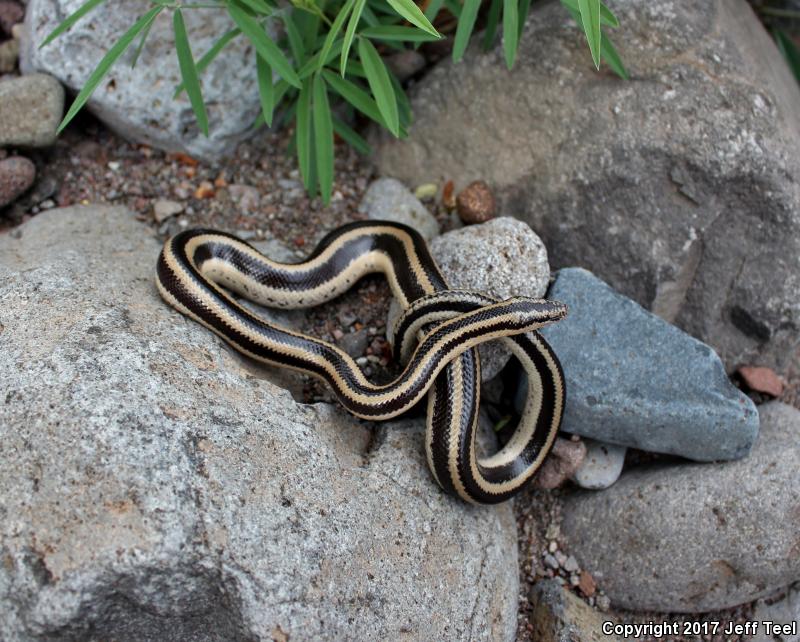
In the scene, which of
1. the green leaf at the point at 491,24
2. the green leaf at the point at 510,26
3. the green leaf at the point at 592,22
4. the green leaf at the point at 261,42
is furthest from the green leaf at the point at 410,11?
the green leaf at the point at 491,24

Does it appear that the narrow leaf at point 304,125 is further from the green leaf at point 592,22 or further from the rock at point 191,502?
the green leaf at point 592,22

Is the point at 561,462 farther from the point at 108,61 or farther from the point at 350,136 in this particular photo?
the point at 108,61

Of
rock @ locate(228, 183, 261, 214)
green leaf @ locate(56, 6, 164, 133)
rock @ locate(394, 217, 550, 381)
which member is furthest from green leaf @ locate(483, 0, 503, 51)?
green leaf @ locate(56, 6, 164, 133)

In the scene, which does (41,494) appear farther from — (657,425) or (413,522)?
(657,425)

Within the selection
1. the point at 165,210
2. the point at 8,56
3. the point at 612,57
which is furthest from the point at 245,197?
the point at 612,57

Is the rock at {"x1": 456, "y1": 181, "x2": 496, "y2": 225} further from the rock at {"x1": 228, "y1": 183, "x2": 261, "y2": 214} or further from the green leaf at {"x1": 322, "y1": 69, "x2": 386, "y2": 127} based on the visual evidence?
the rock at {"x1": 228, "y1": 183, "x2": 261, "y2": 214}

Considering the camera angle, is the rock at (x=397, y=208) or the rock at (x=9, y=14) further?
the rock at (x=9, y=14)
